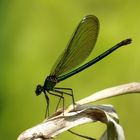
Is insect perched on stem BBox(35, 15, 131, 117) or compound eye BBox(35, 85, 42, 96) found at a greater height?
insect perched on stem BBox(35, 15, 131, 117)

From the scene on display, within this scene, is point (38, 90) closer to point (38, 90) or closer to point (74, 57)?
point (38, 90)

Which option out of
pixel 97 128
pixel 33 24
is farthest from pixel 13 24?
pixel 97 128

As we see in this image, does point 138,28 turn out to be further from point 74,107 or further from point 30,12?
point 74,107

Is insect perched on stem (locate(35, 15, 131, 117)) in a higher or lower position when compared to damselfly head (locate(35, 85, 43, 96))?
higher

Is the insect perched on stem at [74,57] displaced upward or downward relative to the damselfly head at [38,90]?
upward
